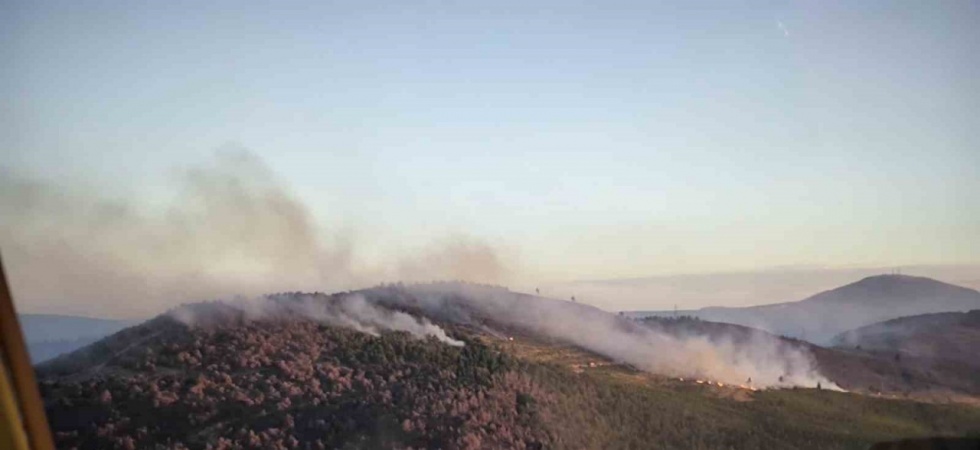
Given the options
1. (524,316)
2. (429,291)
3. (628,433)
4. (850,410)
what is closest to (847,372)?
(850,410)

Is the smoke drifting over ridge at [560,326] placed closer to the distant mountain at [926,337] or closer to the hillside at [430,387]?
the hillside at [430,387]

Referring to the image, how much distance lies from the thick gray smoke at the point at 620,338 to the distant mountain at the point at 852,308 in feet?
0.46

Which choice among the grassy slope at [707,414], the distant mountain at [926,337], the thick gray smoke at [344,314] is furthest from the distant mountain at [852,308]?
the thick gray smoke at [344,314]

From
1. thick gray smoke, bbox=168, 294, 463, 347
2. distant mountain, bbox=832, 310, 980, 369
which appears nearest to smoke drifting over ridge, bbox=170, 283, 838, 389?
thick gray smoke, bbox=168, 294, 463, 347

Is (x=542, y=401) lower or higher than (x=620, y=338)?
lower

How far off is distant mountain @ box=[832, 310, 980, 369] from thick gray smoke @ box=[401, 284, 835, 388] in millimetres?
352

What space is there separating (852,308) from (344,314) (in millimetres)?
2967

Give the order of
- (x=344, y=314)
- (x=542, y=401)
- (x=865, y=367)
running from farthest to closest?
(x=865, y=367)
(x=344, y=314)
(x=542, y=401)

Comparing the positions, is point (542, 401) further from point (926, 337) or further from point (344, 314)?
point (926, 337)

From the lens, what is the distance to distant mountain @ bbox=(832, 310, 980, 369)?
422cm

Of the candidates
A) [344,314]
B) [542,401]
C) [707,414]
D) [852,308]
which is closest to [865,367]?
[852,308]

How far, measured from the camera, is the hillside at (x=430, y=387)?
3803 mm

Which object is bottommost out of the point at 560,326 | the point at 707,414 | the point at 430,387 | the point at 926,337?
the point at 707,414

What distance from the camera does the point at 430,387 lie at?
4078 millimetres
